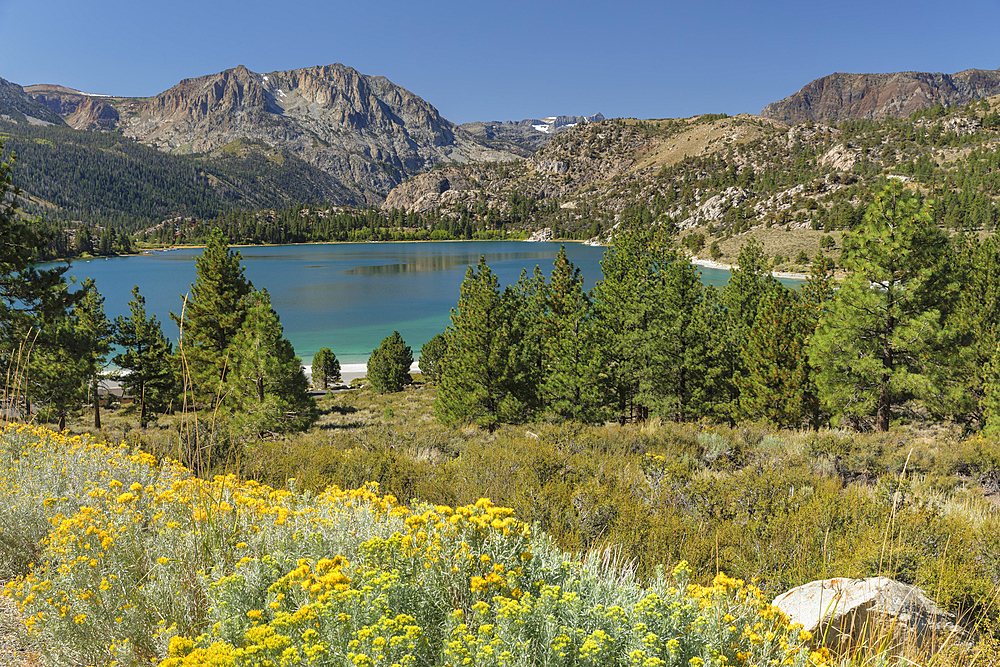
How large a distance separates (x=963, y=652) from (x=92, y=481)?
19.5 ft

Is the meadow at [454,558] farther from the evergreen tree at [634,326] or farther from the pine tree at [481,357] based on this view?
the evergreen tree at [634,326]

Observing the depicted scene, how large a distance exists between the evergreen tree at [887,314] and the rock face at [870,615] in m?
14.1

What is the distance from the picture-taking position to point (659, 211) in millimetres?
177500

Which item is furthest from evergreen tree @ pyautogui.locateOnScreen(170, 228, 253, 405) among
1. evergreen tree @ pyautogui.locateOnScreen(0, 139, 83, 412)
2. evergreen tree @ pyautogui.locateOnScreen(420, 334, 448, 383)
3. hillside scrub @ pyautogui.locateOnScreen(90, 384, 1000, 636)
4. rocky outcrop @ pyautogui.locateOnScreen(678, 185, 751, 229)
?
rocky outcrop @ pyautogui.locateOnScreen(678, 185, 751, 229)

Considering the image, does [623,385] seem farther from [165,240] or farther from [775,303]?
[165,240]

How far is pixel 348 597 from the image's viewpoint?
6.54 ft

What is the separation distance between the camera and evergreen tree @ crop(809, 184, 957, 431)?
550 inches

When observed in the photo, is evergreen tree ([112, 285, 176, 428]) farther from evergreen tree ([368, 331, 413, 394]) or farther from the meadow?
the meadow

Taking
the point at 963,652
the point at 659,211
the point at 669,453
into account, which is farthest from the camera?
the point at 659,211

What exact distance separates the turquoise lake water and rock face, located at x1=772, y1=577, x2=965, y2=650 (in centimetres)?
2653

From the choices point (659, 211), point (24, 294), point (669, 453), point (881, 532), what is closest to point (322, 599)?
point (881, 532)

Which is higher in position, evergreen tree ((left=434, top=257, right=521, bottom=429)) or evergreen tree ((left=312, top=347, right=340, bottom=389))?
evergreen tree ((left=434, top=257, right=521, bottom=429))

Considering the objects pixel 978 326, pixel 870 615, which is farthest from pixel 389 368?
pixel 870 615

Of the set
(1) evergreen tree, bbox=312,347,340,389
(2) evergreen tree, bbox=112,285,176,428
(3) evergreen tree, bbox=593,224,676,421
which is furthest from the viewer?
(1) evergreen tree, bbox=312,347,340,389
